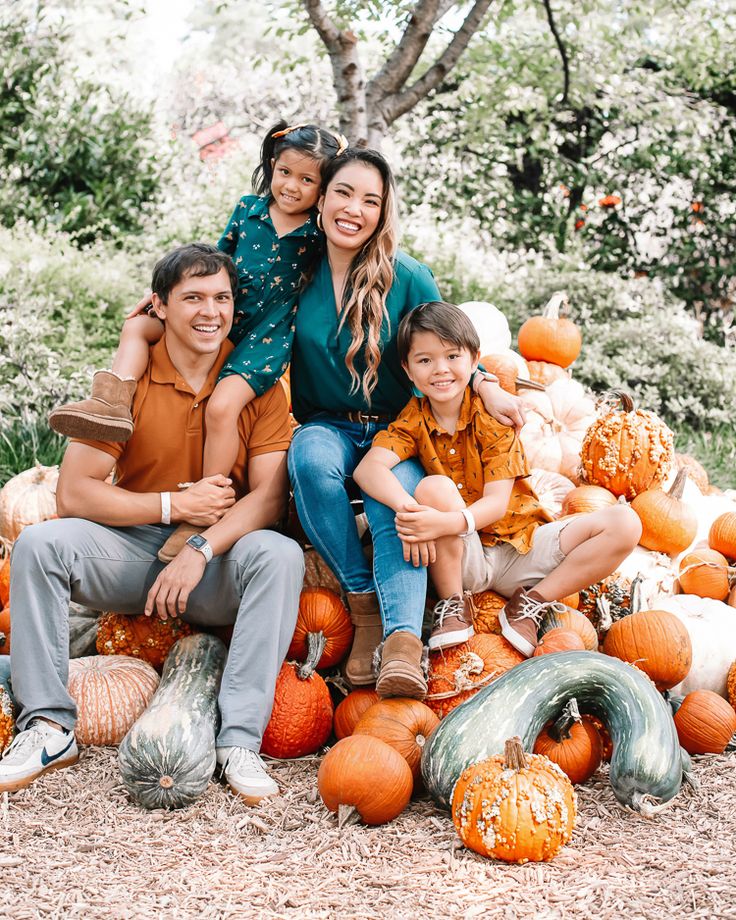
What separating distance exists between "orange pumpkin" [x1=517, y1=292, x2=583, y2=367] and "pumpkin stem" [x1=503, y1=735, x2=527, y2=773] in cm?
313

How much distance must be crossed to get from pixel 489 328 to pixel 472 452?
1820 mm

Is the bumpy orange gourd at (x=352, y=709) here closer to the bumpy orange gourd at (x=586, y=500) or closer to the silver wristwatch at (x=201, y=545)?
the silver wristwatch at (x=201, y=545)

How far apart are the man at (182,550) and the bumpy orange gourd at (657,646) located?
1.15 meters

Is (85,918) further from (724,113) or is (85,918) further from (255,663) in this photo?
(724,113)

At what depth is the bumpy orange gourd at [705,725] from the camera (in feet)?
9.86

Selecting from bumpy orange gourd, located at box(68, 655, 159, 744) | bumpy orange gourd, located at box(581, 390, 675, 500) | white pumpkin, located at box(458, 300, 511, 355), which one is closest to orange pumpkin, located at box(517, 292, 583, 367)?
white pumpkin, located at box(458, 300, 511, 355)

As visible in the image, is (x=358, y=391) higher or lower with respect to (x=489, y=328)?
lower

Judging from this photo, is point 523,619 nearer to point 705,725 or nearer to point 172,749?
point 705,725

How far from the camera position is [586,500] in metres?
3.94

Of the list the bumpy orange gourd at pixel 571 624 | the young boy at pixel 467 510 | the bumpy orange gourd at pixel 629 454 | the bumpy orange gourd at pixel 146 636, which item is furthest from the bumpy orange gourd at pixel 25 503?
the bumpy orange gourd at pixel 629 454

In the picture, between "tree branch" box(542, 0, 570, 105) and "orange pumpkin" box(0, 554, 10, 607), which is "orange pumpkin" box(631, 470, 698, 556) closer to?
"orange pumpkin" box(0, 554, 10, 607)

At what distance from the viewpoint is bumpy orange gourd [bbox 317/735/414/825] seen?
2.53 m

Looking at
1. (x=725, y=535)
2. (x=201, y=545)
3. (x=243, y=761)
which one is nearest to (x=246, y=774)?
(x=243, y=761)

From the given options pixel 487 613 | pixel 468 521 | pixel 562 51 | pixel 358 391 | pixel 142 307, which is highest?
pixel 562 51
